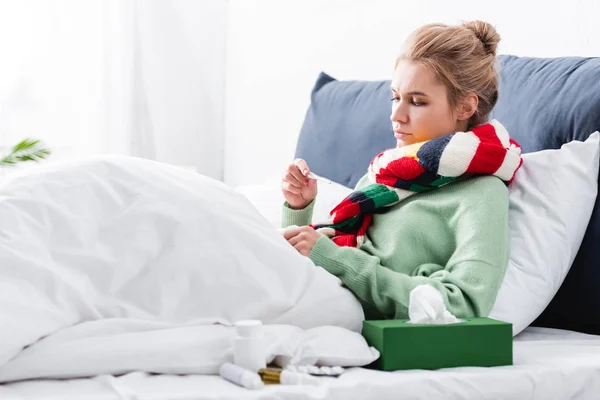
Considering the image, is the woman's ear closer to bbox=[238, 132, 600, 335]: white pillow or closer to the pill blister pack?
bbox=[238, 132, 600, 335]: white pillow

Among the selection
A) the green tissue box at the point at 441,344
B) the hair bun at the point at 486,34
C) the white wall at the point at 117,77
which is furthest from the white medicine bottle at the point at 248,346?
the white wall at the point at 117,77

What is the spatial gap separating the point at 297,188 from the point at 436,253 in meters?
0.44

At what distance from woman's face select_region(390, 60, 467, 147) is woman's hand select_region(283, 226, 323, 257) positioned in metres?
0.33

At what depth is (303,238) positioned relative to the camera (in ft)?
4.38

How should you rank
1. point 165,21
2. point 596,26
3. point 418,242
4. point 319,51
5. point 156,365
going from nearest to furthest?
point 156,365
point 418,242
point 596,26
point 319,51
point 165,21

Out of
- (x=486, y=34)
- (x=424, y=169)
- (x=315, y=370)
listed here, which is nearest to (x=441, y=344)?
(x=315, y=370)

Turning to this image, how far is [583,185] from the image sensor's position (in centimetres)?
141

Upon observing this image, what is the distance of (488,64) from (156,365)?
877mm

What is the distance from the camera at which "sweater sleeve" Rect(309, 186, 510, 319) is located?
1.22 meters

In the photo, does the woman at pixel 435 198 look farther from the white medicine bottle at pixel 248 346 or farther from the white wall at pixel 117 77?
the white wall at pixel 117 77

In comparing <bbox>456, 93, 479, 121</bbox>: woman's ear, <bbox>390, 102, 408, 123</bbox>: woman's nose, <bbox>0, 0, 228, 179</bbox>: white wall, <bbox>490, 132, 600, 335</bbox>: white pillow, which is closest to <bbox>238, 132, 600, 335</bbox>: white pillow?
<bbox>490, 132, 600, 335</bbox>: white pillow

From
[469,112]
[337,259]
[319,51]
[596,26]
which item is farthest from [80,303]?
[319,51]

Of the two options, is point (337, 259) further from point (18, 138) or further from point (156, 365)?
point (18, 138)

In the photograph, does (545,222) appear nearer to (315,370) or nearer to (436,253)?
(436,253)
